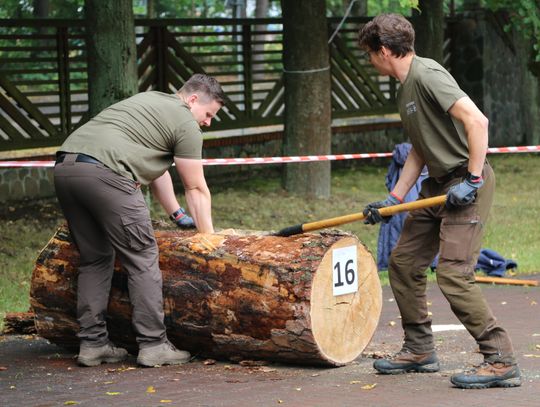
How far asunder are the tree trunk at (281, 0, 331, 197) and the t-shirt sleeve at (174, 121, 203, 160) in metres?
9.41

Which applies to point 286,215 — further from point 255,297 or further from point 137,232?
point 255,297

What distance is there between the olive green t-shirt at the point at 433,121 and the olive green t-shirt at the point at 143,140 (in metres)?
1.41

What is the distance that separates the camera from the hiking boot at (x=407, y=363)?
6.77m

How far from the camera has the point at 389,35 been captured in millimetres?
6418

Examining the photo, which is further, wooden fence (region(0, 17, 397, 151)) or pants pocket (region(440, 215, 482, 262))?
wooden fence (region(0, 17, 397, 151))

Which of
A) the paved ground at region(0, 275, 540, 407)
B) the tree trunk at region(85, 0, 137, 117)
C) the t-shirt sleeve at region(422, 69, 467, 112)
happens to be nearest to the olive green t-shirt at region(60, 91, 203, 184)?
the paved ground at region(0, 275, 540, 407)

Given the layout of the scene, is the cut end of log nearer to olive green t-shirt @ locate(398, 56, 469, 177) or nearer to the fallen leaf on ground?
the fallen leaf on ground

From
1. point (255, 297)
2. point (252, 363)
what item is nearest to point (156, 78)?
point (252, 363)

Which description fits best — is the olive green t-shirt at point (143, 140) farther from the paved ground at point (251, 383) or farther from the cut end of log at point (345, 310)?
the paved ground at point (251, 383)

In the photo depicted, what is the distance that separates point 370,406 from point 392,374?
0.84m

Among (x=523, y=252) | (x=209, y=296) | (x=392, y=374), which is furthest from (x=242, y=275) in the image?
(x=523, y=252)

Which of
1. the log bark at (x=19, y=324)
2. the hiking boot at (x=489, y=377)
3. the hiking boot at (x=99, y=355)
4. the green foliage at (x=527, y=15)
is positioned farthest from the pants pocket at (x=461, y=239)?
the green foliage at (x=527, y=15)

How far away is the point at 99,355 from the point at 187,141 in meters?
1.37

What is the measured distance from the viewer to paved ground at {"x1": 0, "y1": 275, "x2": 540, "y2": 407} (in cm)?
617
